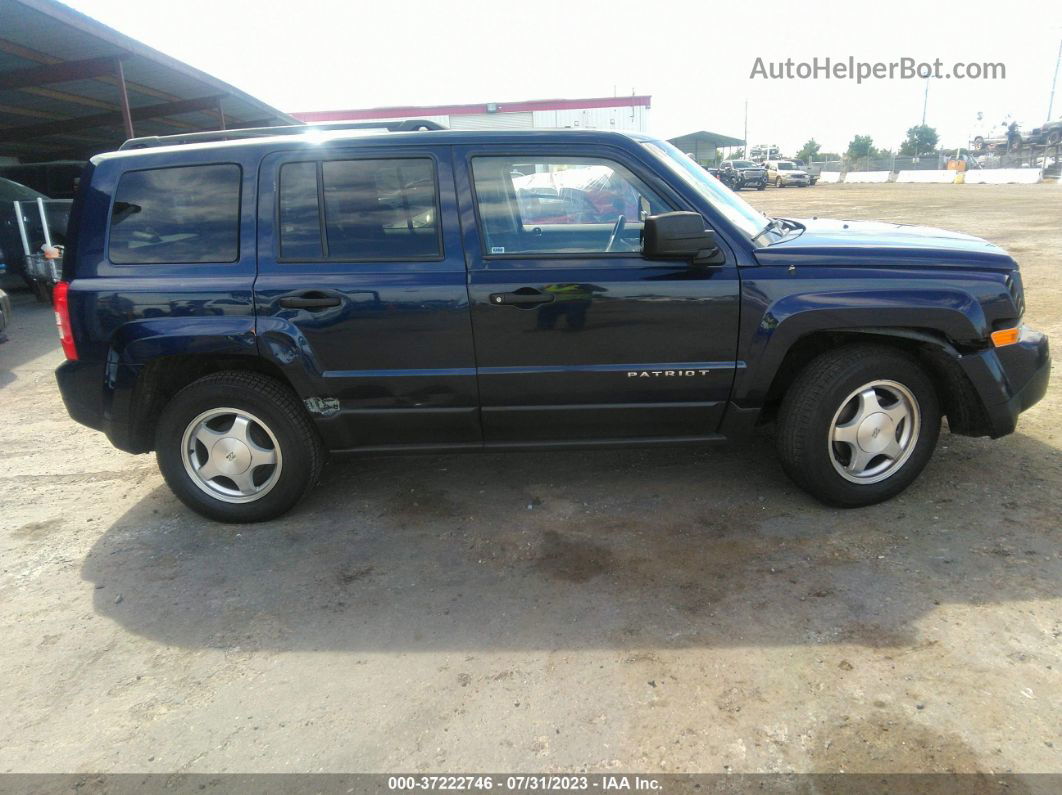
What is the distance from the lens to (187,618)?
303 cm

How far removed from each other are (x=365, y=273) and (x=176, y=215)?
1025 mm

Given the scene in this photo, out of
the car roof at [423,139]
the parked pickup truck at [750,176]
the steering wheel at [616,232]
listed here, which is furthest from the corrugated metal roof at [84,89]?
the parked pickup truck at [750,176]

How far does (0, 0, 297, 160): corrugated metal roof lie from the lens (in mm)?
10125

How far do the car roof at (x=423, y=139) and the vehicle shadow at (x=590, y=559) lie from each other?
1.86 meters

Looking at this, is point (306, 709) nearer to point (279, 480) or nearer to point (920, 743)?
point (279, 480)

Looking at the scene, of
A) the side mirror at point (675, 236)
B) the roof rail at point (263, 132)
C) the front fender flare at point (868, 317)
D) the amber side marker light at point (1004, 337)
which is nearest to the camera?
the side mirror at point (675, 236)

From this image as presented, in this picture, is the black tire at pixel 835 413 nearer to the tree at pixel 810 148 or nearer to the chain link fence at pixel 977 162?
the chain link fence at pixel 977 162

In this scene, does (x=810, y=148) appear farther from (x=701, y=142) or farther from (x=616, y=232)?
(x=616, y=232)

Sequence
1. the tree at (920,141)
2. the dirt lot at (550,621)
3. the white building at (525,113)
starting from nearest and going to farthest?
the dirt lot at (550,621) < the white building at (525,113) < the tree at (920,141)

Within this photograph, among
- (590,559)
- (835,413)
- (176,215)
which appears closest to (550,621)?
(590,559)

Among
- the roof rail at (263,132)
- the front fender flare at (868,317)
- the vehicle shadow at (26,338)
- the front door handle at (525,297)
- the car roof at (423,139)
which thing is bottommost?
the vehicle shadow at (26,338)

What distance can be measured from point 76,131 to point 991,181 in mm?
40039

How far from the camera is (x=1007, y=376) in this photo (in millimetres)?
3469

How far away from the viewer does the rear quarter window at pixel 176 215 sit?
3500 millimetres
